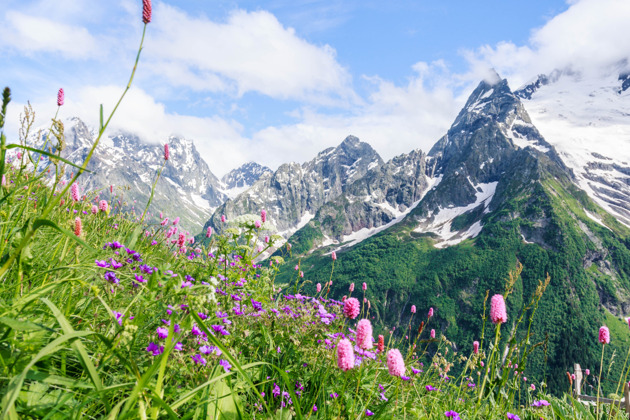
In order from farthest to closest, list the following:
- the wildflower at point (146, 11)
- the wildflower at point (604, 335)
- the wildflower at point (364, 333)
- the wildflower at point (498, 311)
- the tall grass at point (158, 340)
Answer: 1. the wildflower at point (604, 335)
2. the wildflower at point (498, 311)
3. the wildflower at point (364, 333)
4. the wildflower at point (146, 11)
5. the tall grass at point (158, 340)

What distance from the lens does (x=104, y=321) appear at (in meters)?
2.48

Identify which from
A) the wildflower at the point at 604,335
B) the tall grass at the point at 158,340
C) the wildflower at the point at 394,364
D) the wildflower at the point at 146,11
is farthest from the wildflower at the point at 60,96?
the wildflower at the point at 604,335

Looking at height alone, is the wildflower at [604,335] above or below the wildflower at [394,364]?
below

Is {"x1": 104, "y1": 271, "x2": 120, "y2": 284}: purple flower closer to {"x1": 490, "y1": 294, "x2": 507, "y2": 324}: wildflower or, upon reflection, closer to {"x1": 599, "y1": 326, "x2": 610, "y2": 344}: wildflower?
{"x1": 490, "y1": 294, "x2": 507, "y2": 324}: wildflower

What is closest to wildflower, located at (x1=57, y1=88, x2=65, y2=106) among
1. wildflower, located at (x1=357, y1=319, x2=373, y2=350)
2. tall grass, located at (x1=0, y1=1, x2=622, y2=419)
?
tall grass, located at (x1=0, y1=1, x2=622, y2=419)

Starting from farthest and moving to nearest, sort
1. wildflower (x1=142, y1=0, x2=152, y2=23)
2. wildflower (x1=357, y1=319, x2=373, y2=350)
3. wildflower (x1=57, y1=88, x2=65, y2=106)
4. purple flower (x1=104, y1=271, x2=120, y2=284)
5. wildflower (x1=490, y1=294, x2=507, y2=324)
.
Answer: wildflower (x1=57, y1=88, x2=65, y2=106) → wildflower (x1=490, y1=294, x2=507, y2=324) → purple flower (x1=104, y1=271, x2=120, y2=284) → wildflower (x1=357, y1=319, x2=373, y2=350) → wildflower (x1=142, y1=0, x2=152, y2=23)

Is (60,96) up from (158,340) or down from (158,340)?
up

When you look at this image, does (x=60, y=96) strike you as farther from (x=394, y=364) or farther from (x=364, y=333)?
(x=394, y=364)

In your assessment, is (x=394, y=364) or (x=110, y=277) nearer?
(x=394, y=364)

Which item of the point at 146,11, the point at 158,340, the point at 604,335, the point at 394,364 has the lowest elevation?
the point at 604,335

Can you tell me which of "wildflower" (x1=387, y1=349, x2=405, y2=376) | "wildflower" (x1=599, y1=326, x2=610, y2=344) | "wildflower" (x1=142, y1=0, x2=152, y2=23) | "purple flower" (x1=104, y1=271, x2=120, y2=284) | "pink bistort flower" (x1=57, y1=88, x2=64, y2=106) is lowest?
"wildflower" (x1=599, y1=326, x2=610, y2=344)

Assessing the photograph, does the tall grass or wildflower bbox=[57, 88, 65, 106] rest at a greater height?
wildflower bbox=[57, 88, 65, 106]

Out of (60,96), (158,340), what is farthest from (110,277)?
(60,96)

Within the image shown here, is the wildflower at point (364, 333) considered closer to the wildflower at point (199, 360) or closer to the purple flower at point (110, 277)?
the wildflower at point (199, 360)
